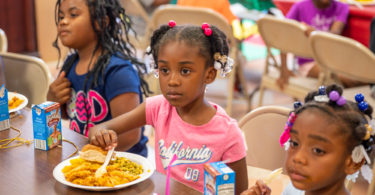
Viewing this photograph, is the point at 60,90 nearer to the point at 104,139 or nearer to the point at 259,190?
the point at 104,139

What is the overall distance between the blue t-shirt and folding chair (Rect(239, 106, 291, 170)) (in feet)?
1.56

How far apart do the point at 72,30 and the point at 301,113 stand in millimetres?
1115

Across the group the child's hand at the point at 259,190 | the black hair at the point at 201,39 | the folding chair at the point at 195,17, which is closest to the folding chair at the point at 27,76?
the black hair at the point at 201,39

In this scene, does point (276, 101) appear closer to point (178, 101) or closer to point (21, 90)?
point (21, 90)

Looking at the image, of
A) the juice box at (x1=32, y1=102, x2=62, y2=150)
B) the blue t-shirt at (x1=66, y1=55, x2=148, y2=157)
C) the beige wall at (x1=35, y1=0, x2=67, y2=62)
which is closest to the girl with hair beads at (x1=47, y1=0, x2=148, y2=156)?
the blue t-shirt at (x1=66, y1=55, x2=148, y2=157)

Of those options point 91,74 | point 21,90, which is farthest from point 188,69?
point 21,90

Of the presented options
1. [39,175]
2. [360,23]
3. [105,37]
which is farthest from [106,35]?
[360,23]

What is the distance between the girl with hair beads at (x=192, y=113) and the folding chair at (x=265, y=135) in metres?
0.23

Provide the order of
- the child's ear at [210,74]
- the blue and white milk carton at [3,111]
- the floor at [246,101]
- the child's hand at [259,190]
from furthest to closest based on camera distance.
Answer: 1. the floor at [246,101]
2. the blue and white milk carton at [3,111]
3. the child's ear at [210,74]
4. the child's hand at [259,190]

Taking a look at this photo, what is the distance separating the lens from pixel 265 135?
1.78m

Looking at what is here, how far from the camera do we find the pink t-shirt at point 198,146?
153 centimetres

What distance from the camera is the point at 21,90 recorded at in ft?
8.05

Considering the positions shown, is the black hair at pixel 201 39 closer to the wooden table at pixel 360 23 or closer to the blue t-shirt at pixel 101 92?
the blue t-shirt at pixel 101 92

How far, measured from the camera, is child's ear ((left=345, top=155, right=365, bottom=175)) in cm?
117
